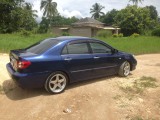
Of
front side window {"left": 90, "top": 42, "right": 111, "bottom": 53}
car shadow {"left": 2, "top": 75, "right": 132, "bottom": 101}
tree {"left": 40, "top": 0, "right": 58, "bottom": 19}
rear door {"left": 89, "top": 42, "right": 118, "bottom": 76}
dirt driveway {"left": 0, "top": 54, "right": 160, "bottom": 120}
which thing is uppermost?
tree {"left": 40, "top": 0, "right": 58, "bottom": 19}

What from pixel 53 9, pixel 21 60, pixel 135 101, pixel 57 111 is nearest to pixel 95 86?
pixel 135 101

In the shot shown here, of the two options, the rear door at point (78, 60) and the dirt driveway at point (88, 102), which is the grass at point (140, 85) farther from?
the rear door at point (78, 60)

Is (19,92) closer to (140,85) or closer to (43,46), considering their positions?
(43,46)

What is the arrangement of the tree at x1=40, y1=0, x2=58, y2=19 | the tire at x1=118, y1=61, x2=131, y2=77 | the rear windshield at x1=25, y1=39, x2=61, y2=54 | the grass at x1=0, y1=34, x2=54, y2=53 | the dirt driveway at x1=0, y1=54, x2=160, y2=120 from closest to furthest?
1. the dirt driveway at x1=0, y1=54, x2=160, y2=120
2. the rear windshield at x1=25, y1=39, x2=61, y2=54
3. the tire at x1=118, y1=61, x2=131, y2=77
4. the grass at x1=0, y1=34, x2=54, y2=53
5. the tree at x1=40, y1=0, x2=58, y2=19

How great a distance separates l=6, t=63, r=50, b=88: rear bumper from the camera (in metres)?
5.73

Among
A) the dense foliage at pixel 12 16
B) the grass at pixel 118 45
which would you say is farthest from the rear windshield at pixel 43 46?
the dense foliage at pixel 12 16

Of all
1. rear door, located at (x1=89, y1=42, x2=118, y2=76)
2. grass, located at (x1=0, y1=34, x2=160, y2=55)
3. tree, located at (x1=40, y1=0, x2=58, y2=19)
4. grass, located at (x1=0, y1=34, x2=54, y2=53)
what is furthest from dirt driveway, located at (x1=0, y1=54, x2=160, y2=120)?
tree, located at (x1=40, y1=0, x2=58, y2=19)

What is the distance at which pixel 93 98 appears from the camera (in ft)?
20.1

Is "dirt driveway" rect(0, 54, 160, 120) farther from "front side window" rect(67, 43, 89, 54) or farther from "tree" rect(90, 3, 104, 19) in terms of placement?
"tree" rect(90, 3, 104, 19)

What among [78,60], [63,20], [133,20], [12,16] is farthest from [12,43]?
[63,20]

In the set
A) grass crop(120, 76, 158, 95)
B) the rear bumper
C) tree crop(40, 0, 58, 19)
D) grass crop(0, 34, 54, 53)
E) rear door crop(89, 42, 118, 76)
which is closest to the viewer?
the rear bumper

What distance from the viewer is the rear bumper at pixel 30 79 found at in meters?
5.73

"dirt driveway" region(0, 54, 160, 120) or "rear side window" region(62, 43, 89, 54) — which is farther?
"rear side window" region(62, 43, 89, 54)

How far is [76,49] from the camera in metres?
6.77
